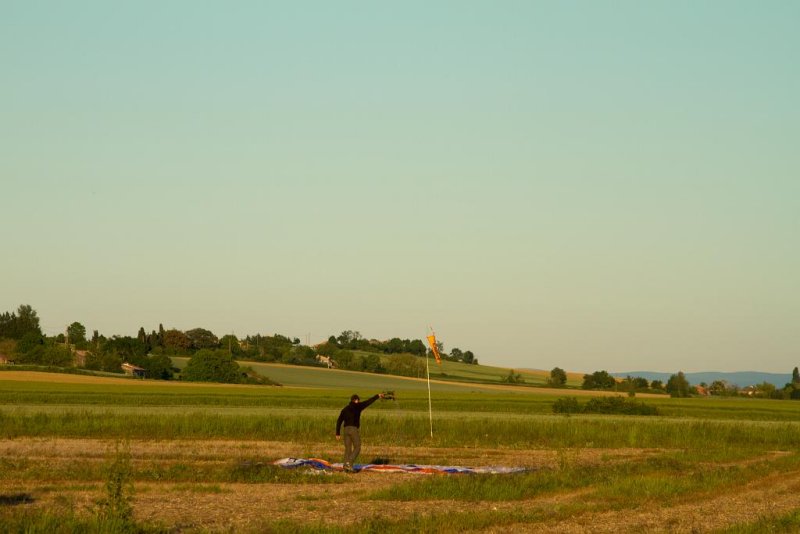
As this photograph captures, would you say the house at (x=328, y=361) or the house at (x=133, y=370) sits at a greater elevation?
the house at (x=328, y=361)

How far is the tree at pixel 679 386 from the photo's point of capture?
389 ft

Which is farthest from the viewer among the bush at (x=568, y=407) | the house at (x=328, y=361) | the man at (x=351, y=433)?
the house at (x=328, y=361)

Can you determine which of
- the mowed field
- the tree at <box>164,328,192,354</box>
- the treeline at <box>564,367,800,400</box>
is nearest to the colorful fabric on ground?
the mowed field

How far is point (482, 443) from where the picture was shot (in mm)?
39875

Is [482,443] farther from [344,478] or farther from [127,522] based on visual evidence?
[127,522]

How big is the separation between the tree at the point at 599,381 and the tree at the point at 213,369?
46084mm

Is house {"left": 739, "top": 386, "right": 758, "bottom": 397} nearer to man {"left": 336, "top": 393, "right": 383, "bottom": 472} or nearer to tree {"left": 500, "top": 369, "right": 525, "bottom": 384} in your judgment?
tree {"left": 500, "top": 369, "right": 525, "bottom": 384}

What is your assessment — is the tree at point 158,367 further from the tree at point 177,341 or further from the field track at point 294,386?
the tree at point 177,341

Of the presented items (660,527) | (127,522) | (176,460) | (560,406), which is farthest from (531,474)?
(560,406)

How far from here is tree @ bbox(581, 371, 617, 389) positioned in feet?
445

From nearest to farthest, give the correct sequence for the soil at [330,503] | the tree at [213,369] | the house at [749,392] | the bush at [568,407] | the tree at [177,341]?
1. the soil at [330,503]
2. the bush at [568,407]
3. the tree at [213,369]
4. the house at [749,392]
5. the tree at [177,341]

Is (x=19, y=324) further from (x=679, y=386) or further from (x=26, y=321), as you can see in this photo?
(x=679, y=386)

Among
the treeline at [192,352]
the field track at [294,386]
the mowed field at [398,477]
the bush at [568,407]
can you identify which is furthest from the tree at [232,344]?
the mowed field at [398,477]

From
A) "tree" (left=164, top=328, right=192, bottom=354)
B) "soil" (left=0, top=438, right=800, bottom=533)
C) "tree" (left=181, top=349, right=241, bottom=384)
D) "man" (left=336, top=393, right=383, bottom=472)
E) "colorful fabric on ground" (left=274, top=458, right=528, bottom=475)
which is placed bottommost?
"soil" (left=0, top=438, right=800, bottom=533)
